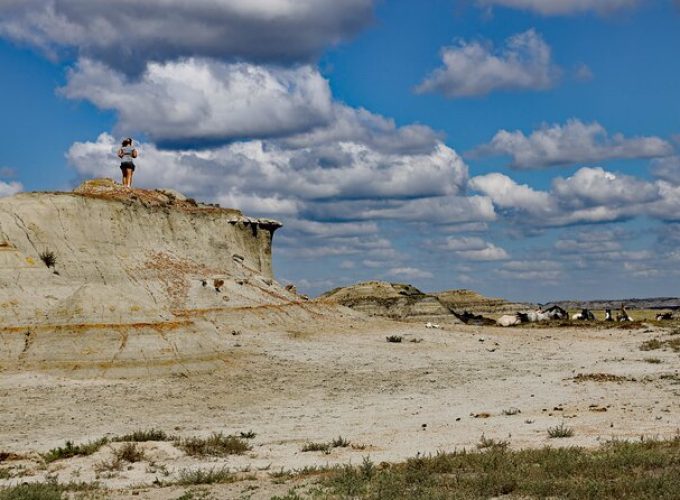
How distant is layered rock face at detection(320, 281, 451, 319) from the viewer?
234 ft

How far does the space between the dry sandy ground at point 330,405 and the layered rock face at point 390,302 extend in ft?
95.8

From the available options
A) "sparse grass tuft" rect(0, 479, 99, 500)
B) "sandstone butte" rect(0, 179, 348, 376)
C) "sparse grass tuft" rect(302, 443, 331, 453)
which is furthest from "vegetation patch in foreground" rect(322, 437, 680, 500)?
"sandstone butte" rect(0, 179, 348, 376)

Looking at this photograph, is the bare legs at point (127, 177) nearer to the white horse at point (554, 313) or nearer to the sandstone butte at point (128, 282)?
the sandstone butte at point (128, 282)

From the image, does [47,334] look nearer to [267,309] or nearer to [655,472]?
[267,309]

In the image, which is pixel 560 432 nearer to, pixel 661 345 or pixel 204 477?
pixel 204 477

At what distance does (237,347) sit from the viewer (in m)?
36.1

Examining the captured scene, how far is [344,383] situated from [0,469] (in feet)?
51.9

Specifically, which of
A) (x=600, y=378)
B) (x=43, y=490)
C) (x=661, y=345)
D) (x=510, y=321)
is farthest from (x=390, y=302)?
(x=43, y=490)

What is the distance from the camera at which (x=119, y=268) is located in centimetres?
4325

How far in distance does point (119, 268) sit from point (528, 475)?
1338 inches

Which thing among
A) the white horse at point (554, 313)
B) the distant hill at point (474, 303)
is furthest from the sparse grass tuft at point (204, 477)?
A: the distant hill at point (474, 303)

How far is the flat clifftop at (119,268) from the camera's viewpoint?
97.2 ft

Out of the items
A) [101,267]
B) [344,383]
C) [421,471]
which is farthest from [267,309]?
[421,471]

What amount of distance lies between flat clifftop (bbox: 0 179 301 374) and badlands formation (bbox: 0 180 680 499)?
0.10 metres
